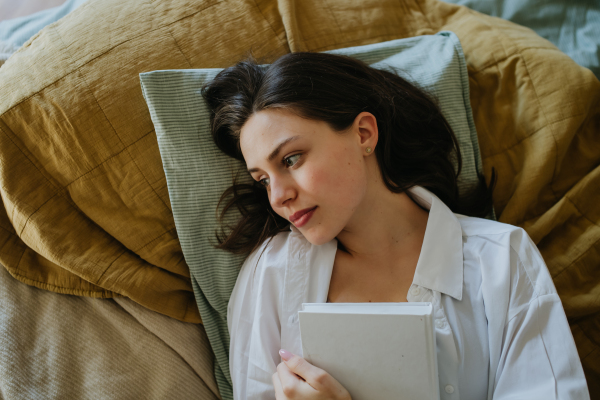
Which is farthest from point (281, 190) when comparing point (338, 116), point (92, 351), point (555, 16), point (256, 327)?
point (555, 16)

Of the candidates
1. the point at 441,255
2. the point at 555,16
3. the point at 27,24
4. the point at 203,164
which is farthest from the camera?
the point at 555,16

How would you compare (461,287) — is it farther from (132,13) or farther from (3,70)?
(3,70)

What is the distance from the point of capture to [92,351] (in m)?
1.08

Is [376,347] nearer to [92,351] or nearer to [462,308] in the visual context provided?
[462,308]

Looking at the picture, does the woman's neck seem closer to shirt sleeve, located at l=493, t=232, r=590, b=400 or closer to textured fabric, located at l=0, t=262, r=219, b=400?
shirt sleeve, located at l=493, t=232, r=590, b=400

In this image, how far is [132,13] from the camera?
1.18m

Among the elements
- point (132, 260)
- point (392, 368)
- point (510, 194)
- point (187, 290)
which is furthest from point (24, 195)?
point (510, 194)

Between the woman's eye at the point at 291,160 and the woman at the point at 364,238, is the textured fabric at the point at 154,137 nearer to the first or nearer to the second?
the woman at the point at 364,238

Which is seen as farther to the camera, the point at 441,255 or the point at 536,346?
the point at 441,255

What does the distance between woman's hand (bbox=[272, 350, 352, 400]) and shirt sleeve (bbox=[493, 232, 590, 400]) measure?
1.17 ft

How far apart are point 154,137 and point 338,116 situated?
49 centimetres

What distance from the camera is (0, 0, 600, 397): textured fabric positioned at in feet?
3.54

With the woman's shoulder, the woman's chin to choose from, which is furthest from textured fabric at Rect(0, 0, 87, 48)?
the woman's shoulder

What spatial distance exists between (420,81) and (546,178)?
450 mm
